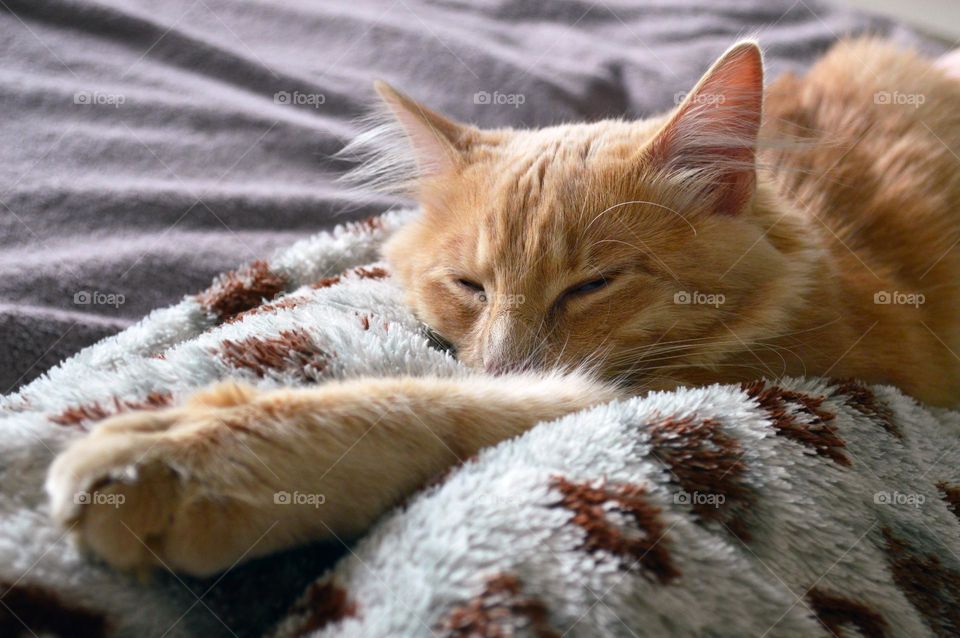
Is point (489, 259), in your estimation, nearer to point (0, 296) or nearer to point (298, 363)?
point (298, 363)

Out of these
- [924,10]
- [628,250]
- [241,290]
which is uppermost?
[924,10]

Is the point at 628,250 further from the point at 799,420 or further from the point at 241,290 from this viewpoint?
the point at 241,290

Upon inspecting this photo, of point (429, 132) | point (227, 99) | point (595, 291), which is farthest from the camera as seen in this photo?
point (227, 99)

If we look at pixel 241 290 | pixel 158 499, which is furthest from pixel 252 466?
pixel 241 290

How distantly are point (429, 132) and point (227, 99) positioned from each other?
2.58ft

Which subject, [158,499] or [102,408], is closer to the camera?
[158,499]

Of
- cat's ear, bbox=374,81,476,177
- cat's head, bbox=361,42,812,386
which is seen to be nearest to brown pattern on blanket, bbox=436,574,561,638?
cat's head, bbox=361,42,812,386

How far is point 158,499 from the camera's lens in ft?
2.34

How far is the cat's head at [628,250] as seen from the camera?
1147 mm

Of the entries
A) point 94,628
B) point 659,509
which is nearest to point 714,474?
point 659,509

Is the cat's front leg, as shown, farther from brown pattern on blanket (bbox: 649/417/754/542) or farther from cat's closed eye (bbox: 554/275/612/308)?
cat's closed eye (bbox: 554/275/612/308)

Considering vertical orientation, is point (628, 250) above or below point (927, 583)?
above

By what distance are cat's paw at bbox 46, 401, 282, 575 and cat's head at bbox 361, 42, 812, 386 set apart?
481 millimetres

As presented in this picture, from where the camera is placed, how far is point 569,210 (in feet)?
3.89
